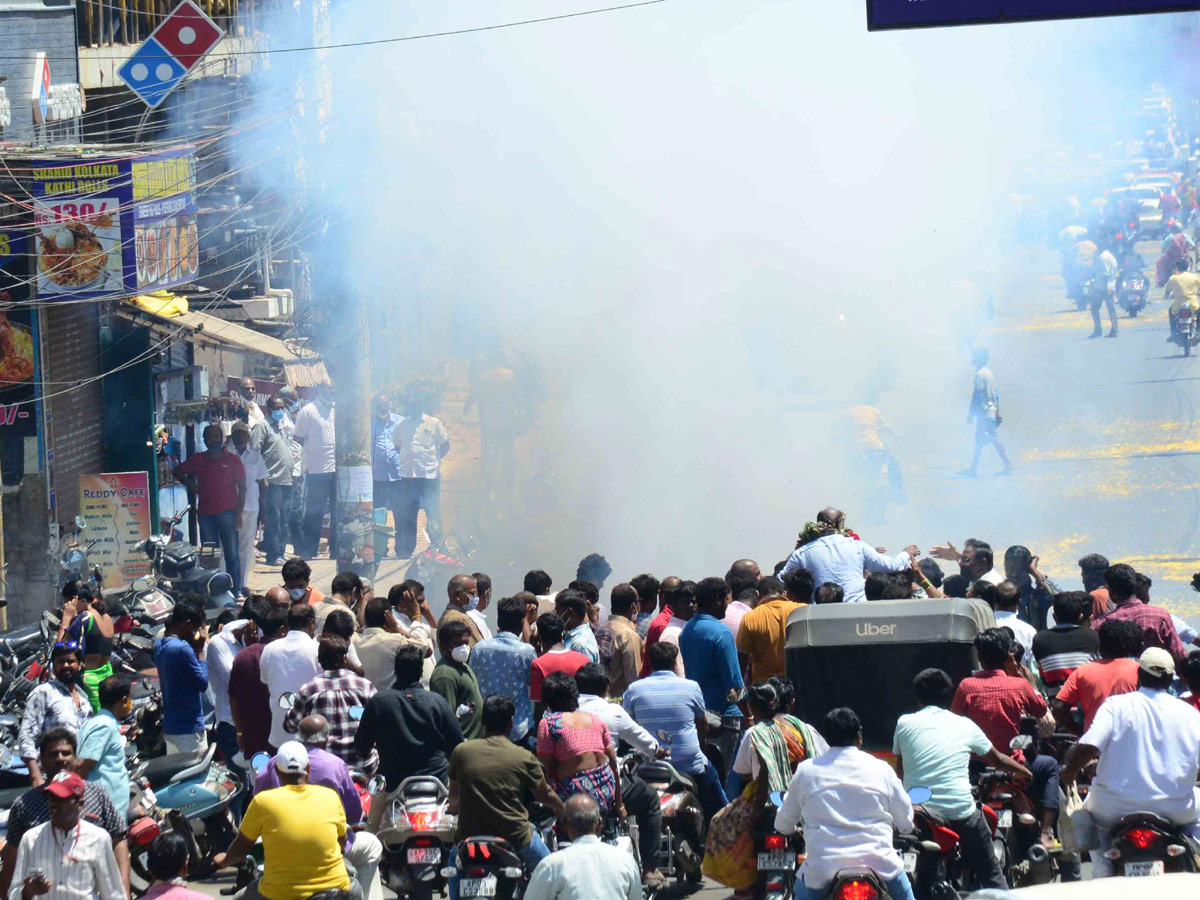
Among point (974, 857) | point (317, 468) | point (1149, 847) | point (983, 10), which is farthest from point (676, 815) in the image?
point (317, 468)

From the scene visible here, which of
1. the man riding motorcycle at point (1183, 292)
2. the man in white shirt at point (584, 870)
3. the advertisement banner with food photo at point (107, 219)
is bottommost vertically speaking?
Answer: the man in white shirt at point (584, 870)

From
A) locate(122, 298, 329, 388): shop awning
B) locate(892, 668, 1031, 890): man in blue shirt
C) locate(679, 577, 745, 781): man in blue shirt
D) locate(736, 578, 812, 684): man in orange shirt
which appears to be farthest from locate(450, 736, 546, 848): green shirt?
locate(122, 298, 329, 388): shop awning

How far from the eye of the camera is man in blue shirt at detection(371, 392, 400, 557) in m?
13.8

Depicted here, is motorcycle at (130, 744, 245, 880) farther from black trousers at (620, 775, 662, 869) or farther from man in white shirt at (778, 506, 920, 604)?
man in white shirt at (778, 506, 920, 604)

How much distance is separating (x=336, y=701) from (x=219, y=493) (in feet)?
23.3

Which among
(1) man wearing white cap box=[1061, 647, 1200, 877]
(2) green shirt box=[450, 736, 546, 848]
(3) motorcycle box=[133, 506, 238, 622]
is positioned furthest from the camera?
(3) motorcycle box=[133, 506, 238, 622]

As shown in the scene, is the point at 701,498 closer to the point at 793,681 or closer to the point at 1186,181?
the point at 793,681

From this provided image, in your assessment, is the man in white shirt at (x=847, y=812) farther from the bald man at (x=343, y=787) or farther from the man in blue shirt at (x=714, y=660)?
the man in blue shirt at (x=714, y=660)

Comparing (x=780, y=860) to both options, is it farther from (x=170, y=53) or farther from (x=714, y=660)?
(x=170, y=53)

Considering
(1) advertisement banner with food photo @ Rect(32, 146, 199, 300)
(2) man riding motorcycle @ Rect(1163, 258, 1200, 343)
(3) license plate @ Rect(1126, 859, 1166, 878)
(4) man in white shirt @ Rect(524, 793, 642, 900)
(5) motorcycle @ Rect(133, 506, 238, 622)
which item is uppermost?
(1) advertisement banner with food photo @ Rect(32, 146, 199, 300)

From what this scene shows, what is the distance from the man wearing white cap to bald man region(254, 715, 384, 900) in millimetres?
2613

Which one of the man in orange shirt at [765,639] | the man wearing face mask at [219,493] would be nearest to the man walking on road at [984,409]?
the man wearing face mask at [219,493]

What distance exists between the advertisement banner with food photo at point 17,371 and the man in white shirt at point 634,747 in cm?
915

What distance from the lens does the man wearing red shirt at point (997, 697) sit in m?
6.15
